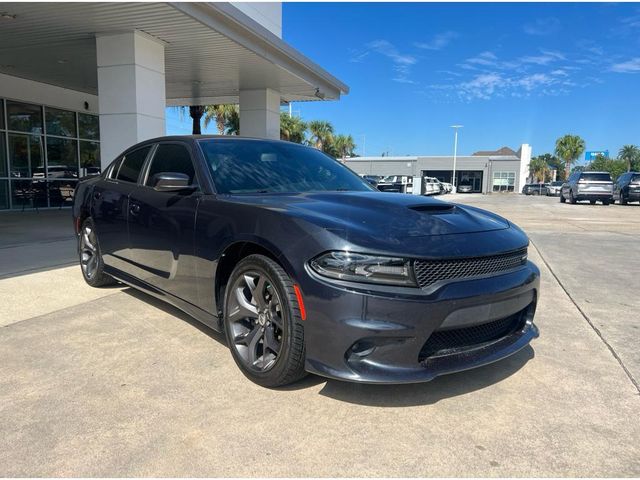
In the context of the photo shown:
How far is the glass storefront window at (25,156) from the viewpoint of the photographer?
14.8m

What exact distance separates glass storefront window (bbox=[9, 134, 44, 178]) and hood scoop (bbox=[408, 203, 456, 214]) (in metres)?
15.8

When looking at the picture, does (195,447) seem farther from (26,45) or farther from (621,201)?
(621,201)

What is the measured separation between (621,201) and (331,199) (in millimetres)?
28555

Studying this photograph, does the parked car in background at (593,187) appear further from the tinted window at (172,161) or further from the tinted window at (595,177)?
the tinted window at (172,161)

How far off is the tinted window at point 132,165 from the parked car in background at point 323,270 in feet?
1.86

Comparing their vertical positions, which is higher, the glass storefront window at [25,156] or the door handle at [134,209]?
the glass storefront window at [25,156]

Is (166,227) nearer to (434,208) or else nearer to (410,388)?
(434,208)

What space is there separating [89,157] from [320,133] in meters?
39.9

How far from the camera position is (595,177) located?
24984 mm

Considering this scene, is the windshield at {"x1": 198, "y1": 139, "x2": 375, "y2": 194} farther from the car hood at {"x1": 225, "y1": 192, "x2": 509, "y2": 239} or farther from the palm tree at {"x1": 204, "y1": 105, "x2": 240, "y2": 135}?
the palm tree at {"x1": 204, "y1": 105, "x2": 240, "y2": 135}

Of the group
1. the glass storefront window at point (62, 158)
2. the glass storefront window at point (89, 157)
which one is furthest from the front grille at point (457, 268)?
the glass storefront window at point (89, 157)

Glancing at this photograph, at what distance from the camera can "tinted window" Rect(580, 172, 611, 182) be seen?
24766 millimetres

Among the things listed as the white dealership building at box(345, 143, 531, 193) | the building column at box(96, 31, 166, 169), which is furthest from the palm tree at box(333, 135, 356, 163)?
the building column at box(96, 31, 166, 169)

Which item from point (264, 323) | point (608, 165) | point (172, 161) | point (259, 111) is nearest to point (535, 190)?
point (608, 165)
